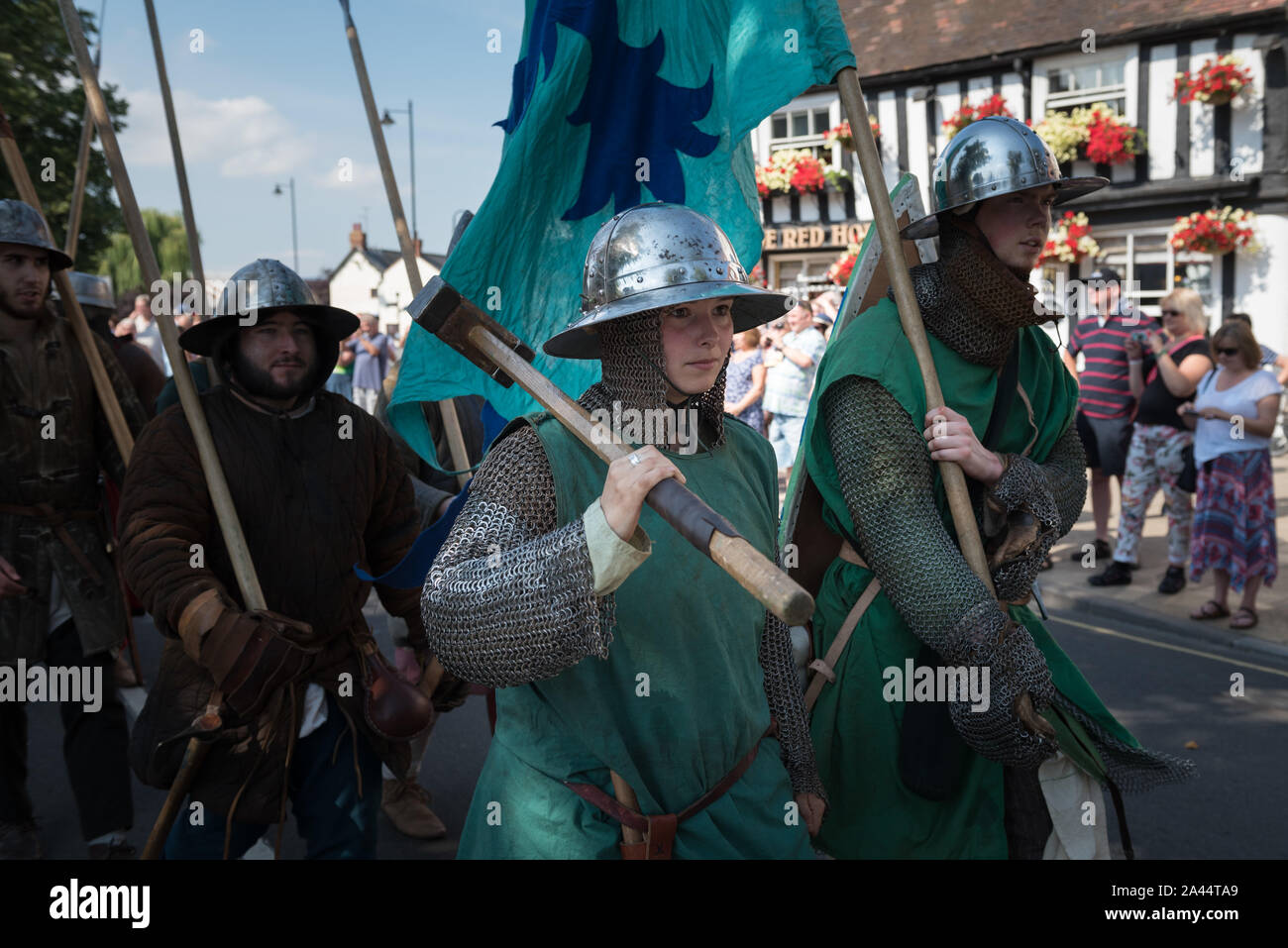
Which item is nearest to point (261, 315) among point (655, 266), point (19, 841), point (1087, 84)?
point (655, 266)

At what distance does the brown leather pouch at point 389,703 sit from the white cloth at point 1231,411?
6.01 meters

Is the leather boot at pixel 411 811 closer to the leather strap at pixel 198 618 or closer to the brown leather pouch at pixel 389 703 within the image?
the brown leather pouch at pixel 389 703

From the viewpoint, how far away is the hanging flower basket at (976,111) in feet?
60.3

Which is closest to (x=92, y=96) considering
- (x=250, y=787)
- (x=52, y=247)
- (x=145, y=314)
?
(x=52, y=247)

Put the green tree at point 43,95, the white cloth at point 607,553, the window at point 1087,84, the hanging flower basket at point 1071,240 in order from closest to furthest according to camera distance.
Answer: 1. the white cloth at point 607,553
2. the green tree at point 43,95
3. the hanging flower basket at point 1071,240
4. the window at point 1087,84

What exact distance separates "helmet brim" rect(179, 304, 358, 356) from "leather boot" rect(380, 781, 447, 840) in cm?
210

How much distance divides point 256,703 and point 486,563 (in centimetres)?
146

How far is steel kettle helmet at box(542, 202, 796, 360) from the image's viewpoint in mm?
2031

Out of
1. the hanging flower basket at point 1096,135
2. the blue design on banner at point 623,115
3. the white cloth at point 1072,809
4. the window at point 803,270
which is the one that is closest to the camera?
A: the white cloth at point 1072,809

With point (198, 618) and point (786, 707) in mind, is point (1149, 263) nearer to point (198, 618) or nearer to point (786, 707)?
point (786, 707)

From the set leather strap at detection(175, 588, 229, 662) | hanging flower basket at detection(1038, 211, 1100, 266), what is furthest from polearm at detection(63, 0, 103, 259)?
hanging flower basket at detection(1038, 211, 1100, 266)

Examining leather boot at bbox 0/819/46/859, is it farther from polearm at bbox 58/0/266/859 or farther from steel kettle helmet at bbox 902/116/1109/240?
steel kettle helmet at bbox 902/116/1109/240

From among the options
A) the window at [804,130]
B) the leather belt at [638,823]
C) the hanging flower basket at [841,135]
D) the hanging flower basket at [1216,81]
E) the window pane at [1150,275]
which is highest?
the window at [804,130]

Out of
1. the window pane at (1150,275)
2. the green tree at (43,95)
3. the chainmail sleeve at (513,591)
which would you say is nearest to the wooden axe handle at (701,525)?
the chainmail sleeve at (513,591)
